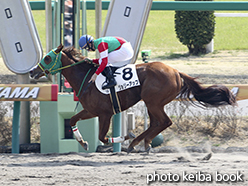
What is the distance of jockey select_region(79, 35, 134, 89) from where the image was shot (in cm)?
553

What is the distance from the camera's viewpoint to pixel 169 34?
22891 millimetres

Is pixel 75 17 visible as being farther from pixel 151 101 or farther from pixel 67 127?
pixel 151 101

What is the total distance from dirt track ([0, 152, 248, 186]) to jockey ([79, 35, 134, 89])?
1142 millimetres

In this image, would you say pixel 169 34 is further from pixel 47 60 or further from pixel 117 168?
pixel 117 168

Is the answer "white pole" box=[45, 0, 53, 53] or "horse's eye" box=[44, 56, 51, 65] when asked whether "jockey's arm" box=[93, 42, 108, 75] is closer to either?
"horse's eye" box=[44, 56, 51, 65]

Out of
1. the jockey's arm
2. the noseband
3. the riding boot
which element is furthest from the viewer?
the noseband

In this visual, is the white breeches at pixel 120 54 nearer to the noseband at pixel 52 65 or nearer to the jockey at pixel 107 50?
the jockey at pixel 107 50

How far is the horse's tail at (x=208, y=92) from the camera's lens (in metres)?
5.91

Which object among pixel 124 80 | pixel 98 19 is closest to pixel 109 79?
pixel 124 80

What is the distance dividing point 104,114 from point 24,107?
8.23 feet

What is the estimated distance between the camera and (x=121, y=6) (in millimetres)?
7176

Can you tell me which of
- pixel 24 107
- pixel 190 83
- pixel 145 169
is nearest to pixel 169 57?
pixel 24 107

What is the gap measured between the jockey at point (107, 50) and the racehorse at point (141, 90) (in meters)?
0.25

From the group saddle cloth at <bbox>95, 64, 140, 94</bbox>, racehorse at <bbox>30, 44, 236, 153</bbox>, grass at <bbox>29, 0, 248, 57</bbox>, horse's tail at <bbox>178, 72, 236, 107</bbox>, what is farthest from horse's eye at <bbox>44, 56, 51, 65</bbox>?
grass at <bbox>29, 0, 248, 57</bbox>
